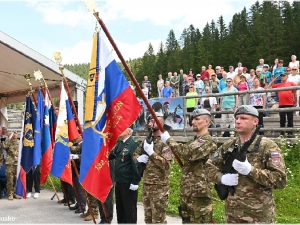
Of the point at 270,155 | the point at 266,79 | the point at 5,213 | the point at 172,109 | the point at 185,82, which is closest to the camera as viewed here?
the point at 270,155

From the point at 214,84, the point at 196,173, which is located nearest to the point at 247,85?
the point at 214,84

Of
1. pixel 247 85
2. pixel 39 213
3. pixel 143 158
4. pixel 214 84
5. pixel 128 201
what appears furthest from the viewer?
pixel 214 84

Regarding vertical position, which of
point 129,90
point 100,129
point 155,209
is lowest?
point 155,209

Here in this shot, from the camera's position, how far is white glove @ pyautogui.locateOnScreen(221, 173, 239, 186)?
3.45 meters

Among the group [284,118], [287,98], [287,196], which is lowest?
[287,196]

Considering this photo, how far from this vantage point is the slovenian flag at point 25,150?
28.8ft

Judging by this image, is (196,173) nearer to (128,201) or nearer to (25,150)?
(128,201)

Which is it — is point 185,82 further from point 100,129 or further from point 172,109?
point 100,129

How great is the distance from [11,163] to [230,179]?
27.8 feet

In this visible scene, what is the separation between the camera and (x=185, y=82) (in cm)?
1533

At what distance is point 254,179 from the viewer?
333cm

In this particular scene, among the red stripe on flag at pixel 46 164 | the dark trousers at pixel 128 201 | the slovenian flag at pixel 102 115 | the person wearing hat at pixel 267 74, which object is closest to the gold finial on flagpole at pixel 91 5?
the slovenian flag at pixel 102 115

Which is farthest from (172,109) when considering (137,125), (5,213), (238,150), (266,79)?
(238,150)

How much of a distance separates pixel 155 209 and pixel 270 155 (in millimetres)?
2250
